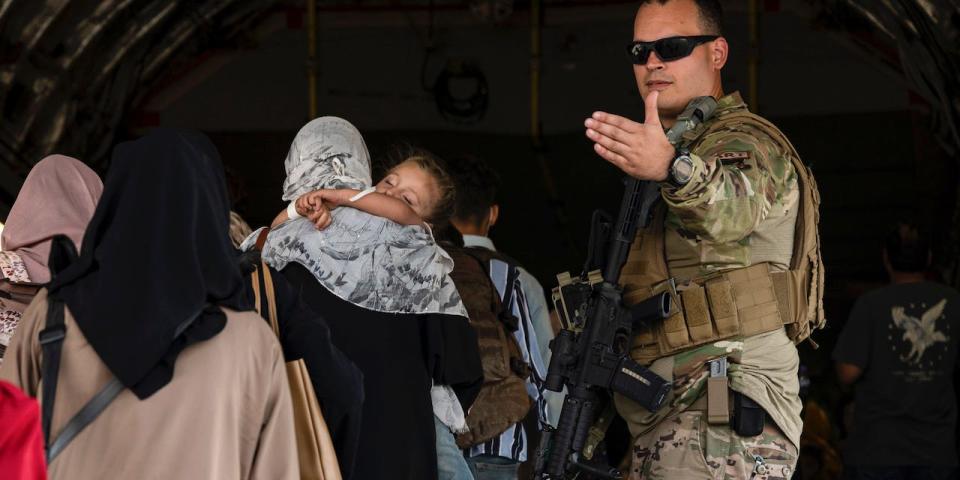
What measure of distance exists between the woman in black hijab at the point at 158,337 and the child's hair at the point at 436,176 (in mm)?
1847

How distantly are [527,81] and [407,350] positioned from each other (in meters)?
6.10

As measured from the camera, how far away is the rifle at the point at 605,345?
354 cm

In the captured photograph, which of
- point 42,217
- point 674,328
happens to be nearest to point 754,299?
point 674,328

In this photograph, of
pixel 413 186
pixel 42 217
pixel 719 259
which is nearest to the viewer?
pixel 719 259

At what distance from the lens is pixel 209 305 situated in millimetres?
2660

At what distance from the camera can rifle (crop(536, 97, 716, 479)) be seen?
3.54 m

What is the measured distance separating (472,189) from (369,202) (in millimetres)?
1614

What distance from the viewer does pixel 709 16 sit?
3814 mm

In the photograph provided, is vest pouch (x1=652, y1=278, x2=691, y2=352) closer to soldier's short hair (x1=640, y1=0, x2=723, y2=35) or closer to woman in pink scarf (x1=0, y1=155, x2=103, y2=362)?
soldier's short hair (x1=640, y1=0, x2=723, y2=35)

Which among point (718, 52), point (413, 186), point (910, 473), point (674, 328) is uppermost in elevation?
point (718, 52)

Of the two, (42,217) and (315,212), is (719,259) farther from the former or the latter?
(42,217)

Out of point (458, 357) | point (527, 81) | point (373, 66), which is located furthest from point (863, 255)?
point (458, 357)

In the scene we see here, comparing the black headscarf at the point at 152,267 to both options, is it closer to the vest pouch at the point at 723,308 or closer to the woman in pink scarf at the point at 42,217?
the vest pouch at the point at 723,308

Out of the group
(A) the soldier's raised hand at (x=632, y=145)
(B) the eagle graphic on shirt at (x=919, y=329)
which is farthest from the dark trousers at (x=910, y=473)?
(A) the soldier's raised hand at (x=632, y=145)
